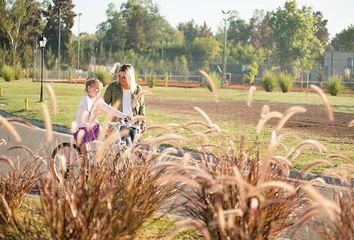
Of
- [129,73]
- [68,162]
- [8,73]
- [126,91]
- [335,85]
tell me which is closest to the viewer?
[68,162]

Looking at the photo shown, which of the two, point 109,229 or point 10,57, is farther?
point 10,57

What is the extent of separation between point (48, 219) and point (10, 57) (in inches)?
2489

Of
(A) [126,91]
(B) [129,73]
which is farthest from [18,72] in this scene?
(B) [129,73]

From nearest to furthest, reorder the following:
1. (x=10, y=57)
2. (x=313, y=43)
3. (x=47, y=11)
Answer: (x=10, y=57) → (x=47, y=11) → (x=313, y=43)

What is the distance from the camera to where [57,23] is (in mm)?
88438

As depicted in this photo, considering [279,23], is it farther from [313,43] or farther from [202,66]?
[202,66]

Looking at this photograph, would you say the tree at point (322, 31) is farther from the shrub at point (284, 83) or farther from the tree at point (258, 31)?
the shrub at point (284, 83)

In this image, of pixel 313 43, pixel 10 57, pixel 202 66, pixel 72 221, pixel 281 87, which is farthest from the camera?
pixel 313 43

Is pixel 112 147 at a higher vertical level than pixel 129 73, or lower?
lower

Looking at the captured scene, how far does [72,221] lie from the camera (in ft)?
13.1

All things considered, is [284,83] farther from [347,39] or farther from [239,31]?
[239,31]

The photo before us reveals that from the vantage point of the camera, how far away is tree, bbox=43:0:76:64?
87.7 meters

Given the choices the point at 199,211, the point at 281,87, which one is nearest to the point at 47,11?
the point at 281,87

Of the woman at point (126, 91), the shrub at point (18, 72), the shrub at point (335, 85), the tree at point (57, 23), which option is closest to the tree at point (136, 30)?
the tree at point (57, 23)
